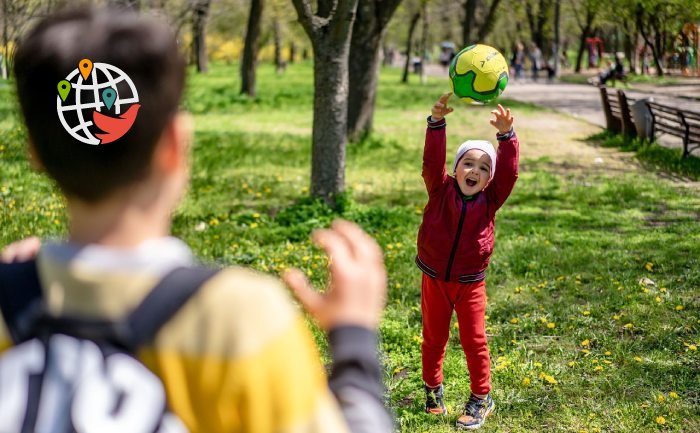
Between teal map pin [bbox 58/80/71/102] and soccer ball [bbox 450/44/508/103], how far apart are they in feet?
15.0

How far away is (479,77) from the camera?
18.8 feet

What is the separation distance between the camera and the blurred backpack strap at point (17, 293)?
129 cm

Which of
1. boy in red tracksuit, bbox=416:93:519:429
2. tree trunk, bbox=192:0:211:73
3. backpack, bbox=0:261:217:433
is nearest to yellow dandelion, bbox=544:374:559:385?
boy in red tracksuit, bbox=416:93:519:429

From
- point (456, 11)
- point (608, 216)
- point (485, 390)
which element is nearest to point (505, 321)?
point (485, 390)

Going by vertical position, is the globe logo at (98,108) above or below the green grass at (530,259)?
above

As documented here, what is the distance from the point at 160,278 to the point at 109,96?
30 cm

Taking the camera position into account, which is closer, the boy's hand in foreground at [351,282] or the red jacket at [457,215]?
the boy's hand in foreground at [351,282]

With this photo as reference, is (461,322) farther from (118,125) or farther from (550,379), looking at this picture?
(118,125)

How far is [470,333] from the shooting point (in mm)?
4289

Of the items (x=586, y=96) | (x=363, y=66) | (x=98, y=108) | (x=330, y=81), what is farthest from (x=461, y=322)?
(x=586, y=96)

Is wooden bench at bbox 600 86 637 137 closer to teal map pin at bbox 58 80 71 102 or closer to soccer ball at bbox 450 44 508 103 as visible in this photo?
soccer ball at bbox 450 44 508 103

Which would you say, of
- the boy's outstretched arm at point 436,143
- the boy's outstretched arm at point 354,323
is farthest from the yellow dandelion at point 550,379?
the boy's outstretched arm at point 354,323

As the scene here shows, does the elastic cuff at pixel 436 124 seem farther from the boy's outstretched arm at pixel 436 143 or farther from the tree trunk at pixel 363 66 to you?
the tree trunk at pixel 363 66

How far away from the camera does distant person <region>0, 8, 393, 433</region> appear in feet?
3.86
